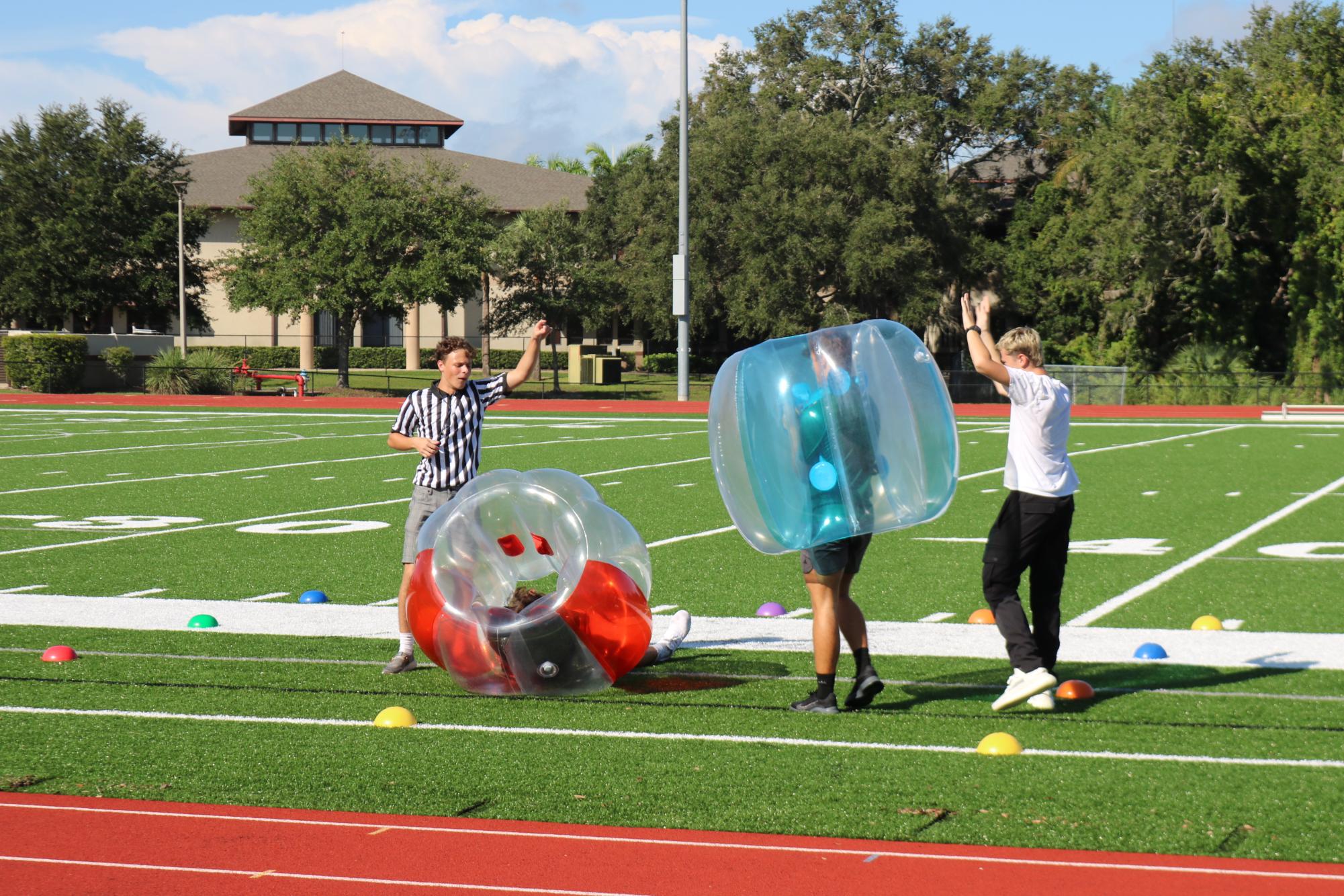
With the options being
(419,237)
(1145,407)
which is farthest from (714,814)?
(419,237)

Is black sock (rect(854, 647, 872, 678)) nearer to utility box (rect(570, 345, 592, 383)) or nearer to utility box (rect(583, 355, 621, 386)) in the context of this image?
utility box (rect(583, 355, 621, 386))

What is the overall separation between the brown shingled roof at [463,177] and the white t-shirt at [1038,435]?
65919mm

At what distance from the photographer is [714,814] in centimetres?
524

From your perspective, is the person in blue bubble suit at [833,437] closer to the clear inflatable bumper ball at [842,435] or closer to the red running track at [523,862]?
the clear inflatable bumper ball at [842,435]

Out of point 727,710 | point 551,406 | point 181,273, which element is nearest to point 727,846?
point 727,710

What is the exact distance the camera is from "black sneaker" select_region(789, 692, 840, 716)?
686 cm

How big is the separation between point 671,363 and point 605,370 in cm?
876

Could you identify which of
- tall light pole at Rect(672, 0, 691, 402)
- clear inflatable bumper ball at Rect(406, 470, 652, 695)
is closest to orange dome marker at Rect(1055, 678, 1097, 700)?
clear inflatable bumper ball at Rect(406, 470, 652, 695)

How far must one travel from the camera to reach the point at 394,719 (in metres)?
6.67

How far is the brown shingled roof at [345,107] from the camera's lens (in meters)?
77.9

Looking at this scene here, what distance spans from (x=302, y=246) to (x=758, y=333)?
16.9m

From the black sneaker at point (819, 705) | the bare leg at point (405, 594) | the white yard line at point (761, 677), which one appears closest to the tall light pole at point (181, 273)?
the white yard line at point (761, 677)

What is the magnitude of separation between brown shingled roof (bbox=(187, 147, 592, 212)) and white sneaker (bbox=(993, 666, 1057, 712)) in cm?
6628

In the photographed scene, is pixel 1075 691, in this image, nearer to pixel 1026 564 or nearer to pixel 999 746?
pixel 1026 564
